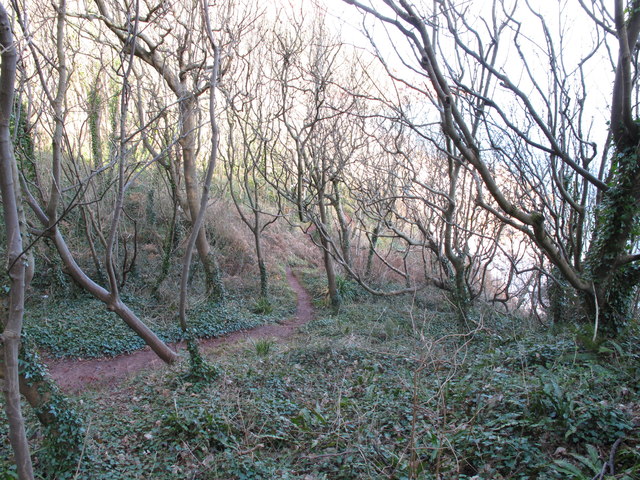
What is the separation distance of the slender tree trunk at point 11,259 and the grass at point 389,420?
185 cm

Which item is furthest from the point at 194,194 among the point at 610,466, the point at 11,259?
the point at 610,466

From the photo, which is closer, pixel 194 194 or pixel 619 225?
pixel 619 225

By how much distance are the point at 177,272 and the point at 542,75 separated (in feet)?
35.8

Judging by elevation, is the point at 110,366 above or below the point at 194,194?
below

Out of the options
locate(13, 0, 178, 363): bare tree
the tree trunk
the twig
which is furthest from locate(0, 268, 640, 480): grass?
locate(13, 0, 178, 363): bare tree

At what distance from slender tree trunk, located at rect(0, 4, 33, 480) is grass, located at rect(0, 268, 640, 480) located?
185cm

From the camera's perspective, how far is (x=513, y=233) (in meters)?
10.4

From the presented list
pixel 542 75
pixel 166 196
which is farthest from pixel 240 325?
pixel 542 75

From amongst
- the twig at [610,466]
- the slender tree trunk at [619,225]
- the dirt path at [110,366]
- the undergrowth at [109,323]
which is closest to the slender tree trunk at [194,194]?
the undergrowth at [109,323]

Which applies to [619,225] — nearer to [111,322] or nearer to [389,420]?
[389,420]

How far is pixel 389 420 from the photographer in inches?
158

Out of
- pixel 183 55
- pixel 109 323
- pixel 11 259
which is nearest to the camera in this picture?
pixel 11 259

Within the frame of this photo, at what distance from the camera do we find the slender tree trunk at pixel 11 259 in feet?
5.77

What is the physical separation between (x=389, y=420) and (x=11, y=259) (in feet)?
10.9
